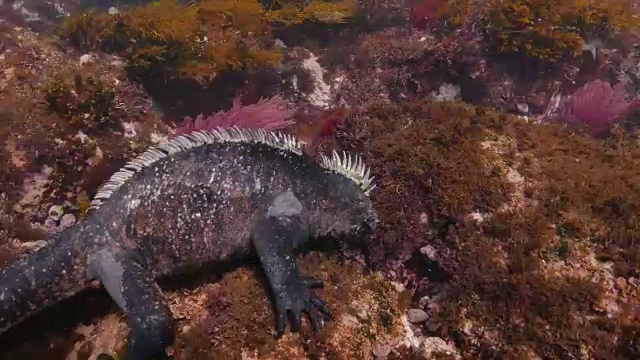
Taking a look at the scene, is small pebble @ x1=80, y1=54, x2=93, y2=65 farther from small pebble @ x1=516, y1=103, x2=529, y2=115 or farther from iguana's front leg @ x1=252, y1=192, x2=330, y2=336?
small pebble @ x1=516, y1=103, x2=529, y2=115

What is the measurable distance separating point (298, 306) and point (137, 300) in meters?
1.37

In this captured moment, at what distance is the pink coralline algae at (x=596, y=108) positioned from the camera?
854 cm

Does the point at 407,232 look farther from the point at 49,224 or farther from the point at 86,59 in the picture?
the point at 86,59

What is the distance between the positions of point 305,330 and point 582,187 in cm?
331

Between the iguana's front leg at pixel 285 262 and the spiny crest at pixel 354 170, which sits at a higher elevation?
the spiny crest at pixel 354 170

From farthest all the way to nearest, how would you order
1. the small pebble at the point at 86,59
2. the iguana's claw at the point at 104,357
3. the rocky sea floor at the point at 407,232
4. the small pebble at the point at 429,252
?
the small pebble at the point at 86,59
the small pebble at the point at 429,252
the rocky sea floor at the point at 407,232
the iguana's claw at the point at 104,357

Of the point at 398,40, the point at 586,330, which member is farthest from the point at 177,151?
the point at 398,40

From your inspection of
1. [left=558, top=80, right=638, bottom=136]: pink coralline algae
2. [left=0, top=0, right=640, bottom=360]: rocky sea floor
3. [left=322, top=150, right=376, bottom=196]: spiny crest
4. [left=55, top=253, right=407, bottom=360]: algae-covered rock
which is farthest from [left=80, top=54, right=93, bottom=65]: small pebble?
[left=558, top=80, right=638, bottom=136]: pink coralline algae

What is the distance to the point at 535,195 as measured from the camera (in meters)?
4.70

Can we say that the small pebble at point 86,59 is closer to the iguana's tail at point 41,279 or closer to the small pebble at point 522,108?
the iguana's tail at point 41,279

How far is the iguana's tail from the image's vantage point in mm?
3521

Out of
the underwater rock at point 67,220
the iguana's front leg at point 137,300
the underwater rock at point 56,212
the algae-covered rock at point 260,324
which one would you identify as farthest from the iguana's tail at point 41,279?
the underwater rock at point 56,212

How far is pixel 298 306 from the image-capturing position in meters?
3.85

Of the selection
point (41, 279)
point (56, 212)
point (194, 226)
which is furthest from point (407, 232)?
point (56, 212)
